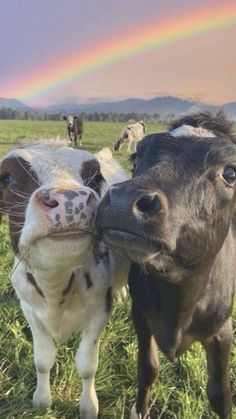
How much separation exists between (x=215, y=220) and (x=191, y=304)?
0.68 m

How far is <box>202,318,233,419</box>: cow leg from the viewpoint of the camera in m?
4.01

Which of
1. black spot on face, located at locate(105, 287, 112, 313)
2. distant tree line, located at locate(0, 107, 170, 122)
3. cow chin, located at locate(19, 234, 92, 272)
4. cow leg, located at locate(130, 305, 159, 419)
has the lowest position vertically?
distant tree line, located at locate(0, 107, 170, 122)

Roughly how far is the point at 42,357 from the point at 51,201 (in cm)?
181

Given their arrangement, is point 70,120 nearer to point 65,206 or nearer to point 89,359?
point 89,359

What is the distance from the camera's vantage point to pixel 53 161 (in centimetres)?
365

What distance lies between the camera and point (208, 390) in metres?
4.16

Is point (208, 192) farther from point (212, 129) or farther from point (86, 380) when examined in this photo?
point (86, 380)

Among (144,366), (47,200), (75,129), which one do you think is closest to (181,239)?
(47,200)

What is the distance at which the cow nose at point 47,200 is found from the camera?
3033mm

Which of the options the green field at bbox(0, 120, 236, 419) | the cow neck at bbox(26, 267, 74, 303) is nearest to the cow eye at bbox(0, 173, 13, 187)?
the cow neck at bbox(26, 267, 74, 303)

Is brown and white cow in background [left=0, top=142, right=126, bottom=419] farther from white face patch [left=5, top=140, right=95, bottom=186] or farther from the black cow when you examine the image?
the black cow

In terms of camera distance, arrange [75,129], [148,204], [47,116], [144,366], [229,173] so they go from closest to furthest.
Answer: [148,204], [229,173], [144,366], [75,129], [47,116]

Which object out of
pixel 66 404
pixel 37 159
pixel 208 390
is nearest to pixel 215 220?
pixel 37 159

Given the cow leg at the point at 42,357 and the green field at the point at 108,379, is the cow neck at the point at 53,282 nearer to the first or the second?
the cow leg at the point at 42,357
